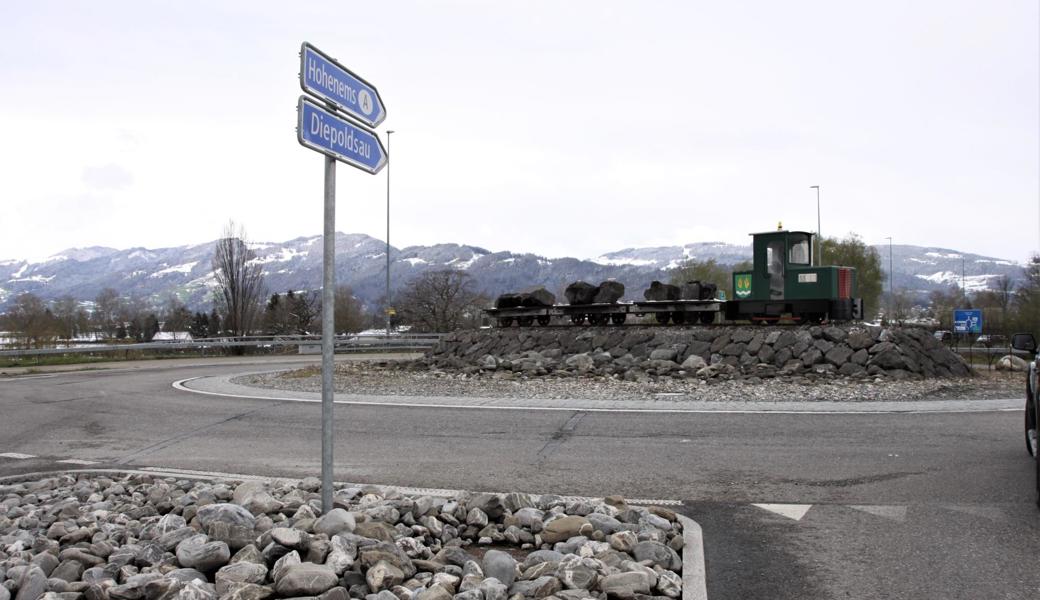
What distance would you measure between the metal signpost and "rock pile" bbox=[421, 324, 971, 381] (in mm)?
12428

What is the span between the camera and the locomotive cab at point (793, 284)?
19.0 metres

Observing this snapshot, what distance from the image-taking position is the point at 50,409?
14.7 m

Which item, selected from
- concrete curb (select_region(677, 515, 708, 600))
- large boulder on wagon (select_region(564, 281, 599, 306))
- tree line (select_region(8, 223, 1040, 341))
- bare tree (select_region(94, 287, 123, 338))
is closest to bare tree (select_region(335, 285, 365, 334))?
tree line (select_region(8, 223, 1040, 341))

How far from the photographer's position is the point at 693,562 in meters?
4.85

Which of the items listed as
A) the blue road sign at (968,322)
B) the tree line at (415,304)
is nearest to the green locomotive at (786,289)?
the blue road sign at (968,322)

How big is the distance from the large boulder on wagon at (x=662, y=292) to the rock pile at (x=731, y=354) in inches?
68.8

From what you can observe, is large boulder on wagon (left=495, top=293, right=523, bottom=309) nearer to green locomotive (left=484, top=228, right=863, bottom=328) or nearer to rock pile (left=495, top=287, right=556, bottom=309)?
rock pile (left=495, top=287, right=556, bottom=309)

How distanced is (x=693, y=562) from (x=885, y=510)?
234 cm

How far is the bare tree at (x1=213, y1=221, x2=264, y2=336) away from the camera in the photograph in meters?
51.4

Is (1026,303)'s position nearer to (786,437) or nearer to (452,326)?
(452,326)

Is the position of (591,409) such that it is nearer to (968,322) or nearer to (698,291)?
(698,291)

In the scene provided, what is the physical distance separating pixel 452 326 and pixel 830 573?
48.2 meters

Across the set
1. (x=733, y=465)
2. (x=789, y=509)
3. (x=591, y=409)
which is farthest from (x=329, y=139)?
(x=591, y=409)

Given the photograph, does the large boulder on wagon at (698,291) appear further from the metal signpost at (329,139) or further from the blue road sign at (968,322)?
the metal signpost at (329,139)
